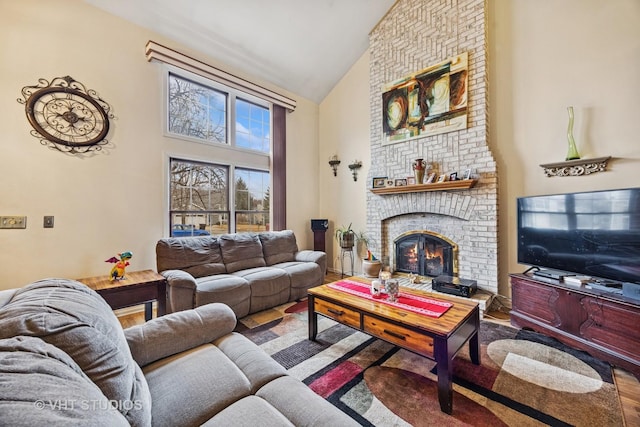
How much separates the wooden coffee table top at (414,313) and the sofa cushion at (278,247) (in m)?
1.55

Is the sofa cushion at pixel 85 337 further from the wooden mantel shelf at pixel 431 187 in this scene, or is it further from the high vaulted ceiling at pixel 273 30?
the high vaulted ceiling at pixel 273 30

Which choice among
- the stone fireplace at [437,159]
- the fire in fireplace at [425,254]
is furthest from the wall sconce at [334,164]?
the fire in fireplace at [425,254]

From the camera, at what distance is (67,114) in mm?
2715

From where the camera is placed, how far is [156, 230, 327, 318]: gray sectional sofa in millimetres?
2600

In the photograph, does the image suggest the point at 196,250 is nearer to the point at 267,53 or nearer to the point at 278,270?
the point at 278,270

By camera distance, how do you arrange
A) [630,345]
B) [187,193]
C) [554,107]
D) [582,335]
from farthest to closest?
[187,193], [554,107], [582,335], [630,345]

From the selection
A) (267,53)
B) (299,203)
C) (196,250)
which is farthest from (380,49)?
(196,250)

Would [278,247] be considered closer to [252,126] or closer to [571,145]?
[252,126]

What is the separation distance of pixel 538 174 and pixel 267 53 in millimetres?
4062

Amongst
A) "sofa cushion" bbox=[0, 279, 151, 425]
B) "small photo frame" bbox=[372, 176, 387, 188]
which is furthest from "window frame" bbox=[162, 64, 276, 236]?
"sofa cushion" bbox=[0, 279, 151, 425]

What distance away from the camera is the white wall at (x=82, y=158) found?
249 cm

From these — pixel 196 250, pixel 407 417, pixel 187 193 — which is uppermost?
pixel 187 193

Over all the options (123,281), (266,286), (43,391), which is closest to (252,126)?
(266,286)

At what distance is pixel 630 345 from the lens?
1.88m
